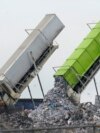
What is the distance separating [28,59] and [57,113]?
2.20 metres

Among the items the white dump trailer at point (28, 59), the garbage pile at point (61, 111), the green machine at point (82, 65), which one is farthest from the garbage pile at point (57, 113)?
the white dump trailer at point (28, 59)

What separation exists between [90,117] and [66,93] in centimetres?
163

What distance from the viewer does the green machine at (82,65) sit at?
22859 mm

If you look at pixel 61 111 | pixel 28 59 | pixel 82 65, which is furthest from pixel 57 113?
pixel 28 59

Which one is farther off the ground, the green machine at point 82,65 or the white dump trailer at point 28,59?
the white dump trailer at point 28,59

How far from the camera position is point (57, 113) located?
22.7 metres

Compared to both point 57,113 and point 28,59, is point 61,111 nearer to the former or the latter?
point 57,113

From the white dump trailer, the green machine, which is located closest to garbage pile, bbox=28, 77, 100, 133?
the green machine

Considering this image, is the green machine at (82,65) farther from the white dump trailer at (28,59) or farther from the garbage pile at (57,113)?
the white dump trailer at (28,59)

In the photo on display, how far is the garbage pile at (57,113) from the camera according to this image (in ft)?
71.9

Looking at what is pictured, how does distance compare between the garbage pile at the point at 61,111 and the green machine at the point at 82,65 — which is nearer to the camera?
the garbage pile at the point at 61,111

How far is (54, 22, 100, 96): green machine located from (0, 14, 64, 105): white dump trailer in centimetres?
86

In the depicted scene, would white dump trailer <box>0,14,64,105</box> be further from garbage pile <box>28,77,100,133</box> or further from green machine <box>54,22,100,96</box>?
garbage pile <box>28,77,100,133</box>

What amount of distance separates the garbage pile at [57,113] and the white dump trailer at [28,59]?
0.80 m
